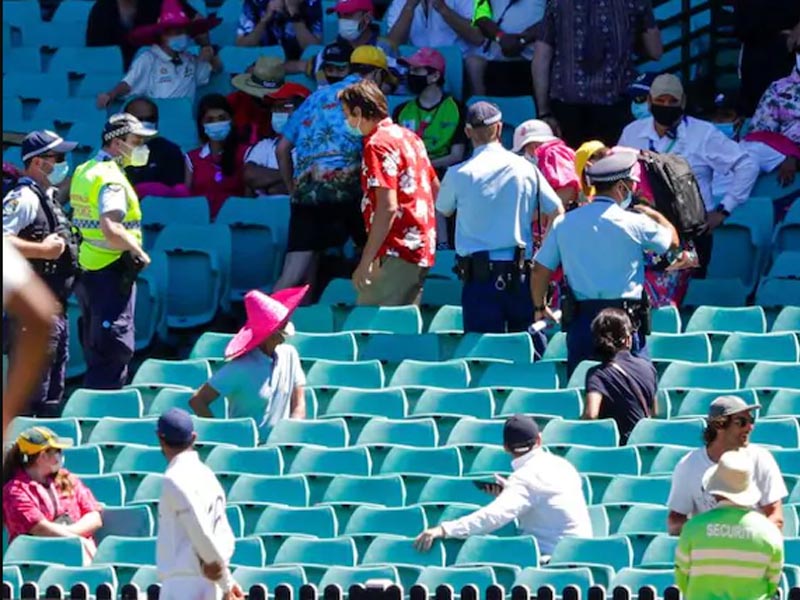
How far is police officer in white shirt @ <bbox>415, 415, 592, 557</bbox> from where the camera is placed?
8094 millimetres

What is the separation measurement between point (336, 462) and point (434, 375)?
40.7 inches

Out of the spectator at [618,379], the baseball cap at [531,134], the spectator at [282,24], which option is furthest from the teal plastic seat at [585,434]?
the spectator at [282,24]

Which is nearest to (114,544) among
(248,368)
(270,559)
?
(270,559)

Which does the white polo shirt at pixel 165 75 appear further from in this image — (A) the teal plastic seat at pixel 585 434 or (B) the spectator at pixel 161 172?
(A) the teal plastic seat at pixel 585 434

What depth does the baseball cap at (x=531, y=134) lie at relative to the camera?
10.9 metres

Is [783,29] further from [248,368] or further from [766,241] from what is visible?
[248,368]

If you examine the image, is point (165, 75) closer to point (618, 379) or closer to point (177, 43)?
point (177, 43)

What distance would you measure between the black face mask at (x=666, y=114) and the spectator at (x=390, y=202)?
4.12 feet

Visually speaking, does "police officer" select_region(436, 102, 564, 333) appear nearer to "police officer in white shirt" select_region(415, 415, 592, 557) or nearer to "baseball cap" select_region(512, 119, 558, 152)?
"baseball cap" select_region(512, 119, 558, 152)

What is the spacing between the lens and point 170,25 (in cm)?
1367

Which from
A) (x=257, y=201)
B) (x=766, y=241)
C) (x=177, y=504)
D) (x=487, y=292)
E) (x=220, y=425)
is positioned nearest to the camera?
(x=177, y=504)

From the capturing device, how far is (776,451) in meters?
8.59

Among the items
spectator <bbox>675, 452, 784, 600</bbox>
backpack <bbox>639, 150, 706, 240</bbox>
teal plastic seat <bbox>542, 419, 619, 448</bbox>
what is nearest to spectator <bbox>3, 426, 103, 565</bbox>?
teal plastic seat <bbox>542, 419, 619, 448</bbox>

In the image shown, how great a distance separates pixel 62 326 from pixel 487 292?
1943 mm
